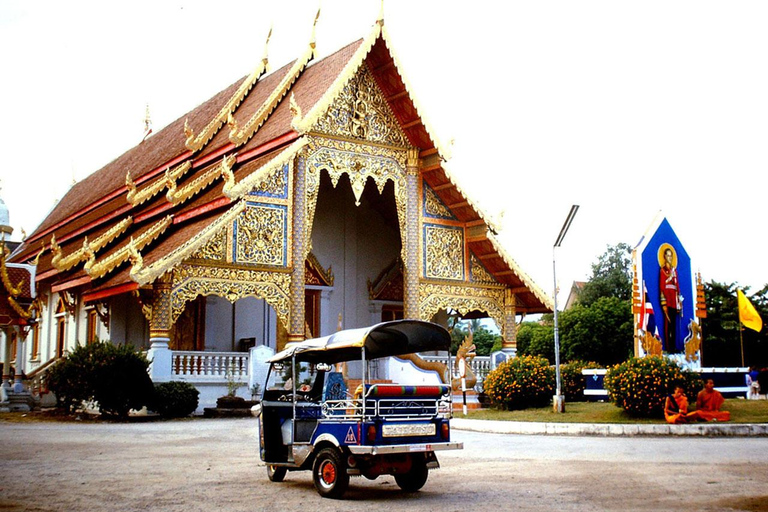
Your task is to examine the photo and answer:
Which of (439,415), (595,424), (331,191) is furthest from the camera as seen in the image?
(331,191)

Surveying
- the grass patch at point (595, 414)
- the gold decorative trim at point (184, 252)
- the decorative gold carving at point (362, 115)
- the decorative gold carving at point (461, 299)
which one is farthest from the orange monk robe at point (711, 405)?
the decorative gold carving at point (362, 115)

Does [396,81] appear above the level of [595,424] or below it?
above

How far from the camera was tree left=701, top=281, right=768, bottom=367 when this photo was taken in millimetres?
34094

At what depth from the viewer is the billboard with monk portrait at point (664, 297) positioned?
69.4ft

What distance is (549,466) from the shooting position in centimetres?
941

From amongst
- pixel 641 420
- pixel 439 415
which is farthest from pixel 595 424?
pixel 439 415

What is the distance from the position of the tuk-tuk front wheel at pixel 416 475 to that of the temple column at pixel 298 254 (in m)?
11.5

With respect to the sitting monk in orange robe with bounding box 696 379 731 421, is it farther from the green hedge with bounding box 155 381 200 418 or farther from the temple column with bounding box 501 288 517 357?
the green hedge with bounding box 155 381 200 418

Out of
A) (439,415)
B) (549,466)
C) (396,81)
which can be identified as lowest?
(549,466)

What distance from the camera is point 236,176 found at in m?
19.9

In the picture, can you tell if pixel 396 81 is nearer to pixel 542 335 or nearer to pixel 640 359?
pixel 640 359

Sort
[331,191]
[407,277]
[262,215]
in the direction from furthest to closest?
[331,191] < [407,277] < [262,215]

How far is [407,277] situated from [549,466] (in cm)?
1178

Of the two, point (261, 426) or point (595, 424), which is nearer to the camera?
point (261, 426)
